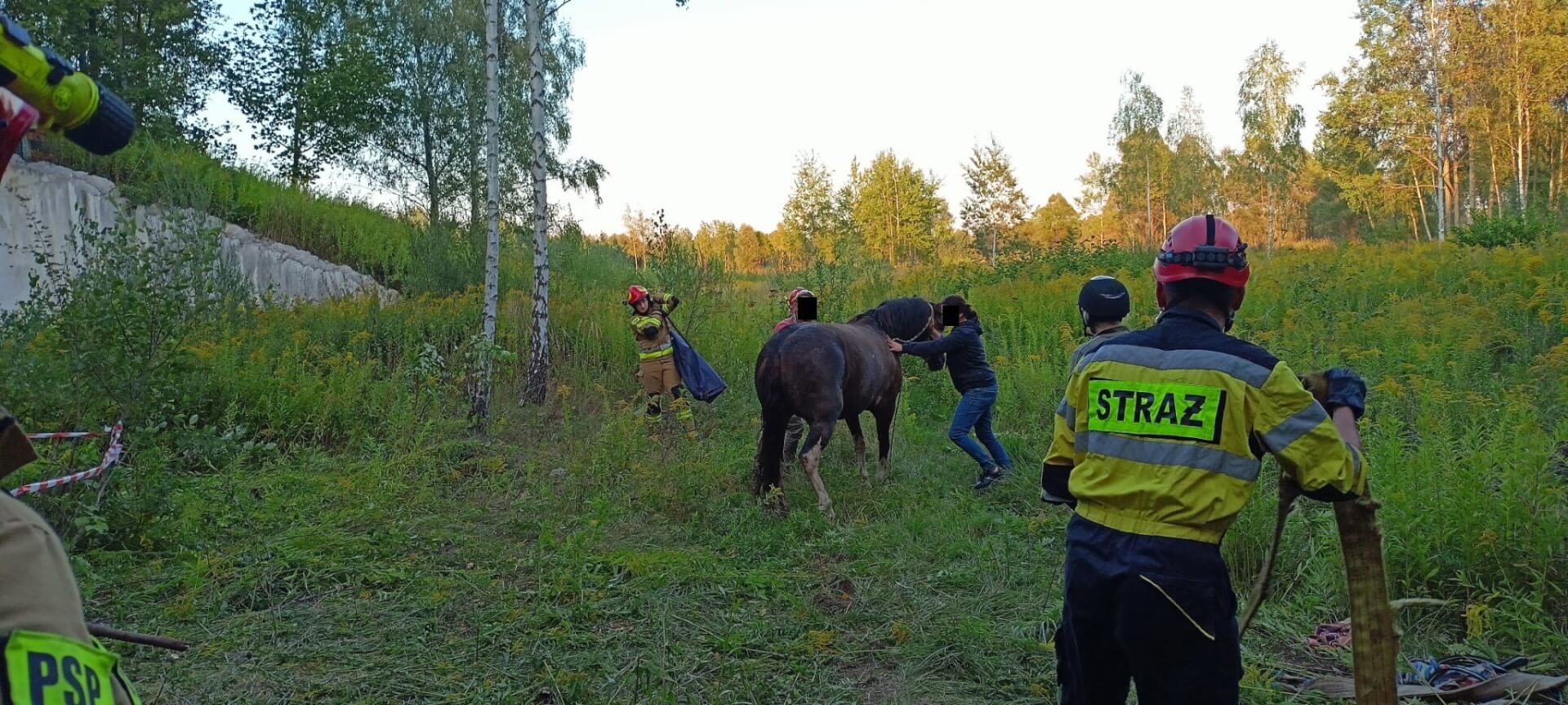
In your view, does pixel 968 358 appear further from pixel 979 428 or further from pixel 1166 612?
pixel 1166 612

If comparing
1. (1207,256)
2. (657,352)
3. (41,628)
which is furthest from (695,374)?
(41,628)

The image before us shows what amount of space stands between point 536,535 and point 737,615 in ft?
7.00

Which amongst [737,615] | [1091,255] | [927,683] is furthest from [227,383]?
[1091,255]

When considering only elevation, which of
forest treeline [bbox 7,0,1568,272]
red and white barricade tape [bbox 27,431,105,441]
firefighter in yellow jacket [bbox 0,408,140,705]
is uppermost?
forest treeline [bbox 7,0,1568,272]

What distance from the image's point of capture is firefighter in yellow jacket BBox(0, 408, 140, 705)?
2.66 ft

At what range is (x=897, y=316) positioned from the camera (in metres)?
8.55

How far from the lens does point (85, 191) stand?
14906 millimetres

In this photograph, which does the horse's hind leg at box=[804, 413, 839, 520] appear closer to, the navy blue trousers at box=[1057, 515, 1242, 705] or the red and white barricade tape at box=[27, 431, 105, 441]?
the navy blue trousers at box=[1057, 515, 1242, 705]

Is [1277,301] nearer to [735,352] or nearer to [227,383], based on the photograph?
[735,352]

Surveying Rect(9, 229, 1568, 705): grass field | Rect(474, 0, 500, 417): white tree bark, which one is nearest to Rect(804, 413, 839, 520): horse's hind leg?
Rect(9, 229, 1568, 705): grass field

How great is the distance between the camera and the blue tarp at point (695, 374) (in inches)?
371

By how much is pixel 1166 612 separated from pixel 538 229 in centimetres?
915

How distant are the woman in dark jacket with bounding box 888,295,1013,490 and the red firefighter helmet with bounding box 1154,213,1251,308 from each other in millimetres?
5123

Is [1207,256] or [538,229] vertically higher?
[538,229]
